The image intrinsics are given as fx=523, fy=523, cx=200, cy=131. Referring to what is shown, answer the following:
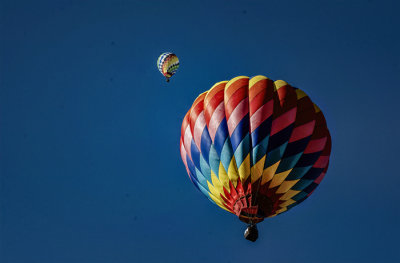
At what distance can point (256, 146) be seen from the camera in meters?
15.5

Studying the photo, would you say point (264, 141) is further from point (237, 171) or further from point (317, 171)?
point (317, 171)

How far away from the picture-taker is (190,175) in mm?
17688

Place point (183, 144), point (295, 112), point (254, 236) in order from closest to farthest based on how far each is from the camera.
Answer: point (254, 236)
point (295, 112)
point (183, 144)

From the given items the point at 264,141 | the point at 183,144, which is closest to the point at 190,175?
the point at 183,144

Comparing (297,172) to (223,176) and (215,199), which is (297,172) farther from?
(215,199)

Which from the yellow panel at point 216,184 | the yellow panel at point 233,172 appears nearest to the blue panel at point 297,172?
the yellow panel at point 233,172

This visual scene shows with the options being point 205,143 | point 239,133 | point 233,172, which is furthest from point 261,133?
point 205,143

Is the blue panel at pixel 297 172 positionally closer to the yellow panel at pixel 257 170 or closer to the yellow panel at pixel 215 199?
the yellow panel at pixel 257 170

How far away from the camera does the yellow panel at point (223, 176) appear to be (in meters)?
15.8

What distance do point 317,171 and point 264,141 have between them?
239cm

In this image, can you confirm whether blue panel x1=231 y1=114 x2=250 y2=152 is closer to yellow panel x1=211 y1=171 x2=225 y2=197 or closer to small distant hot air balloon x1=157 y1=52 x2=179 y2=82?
yellow panel x1=211 y1=171 x2=225 y2=197

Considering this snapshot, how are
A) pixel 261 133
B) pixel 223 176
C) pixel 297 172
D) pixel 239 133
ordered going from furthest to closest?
pixel 297 172 < pixel 223 176 < pixel 239 133 < pixel 261 133

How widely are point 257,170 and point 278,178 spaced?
779mm

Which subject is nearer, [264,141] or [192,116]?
[264,141]
